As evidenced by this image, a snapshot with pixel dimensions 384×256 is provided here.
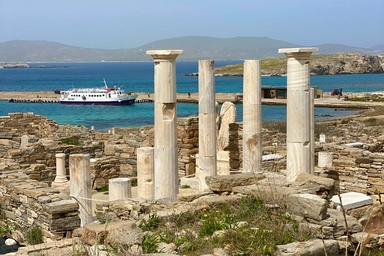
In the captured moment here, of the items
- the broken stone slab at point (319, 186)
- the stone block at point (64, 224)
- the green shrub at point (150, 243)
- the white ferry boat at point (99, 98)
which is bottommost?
the stone block at point (64, 224)

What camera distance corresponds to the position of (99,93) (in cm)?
7738

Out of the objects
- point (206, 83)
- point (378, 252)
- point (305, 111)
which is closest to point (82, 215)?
point (206, 83)

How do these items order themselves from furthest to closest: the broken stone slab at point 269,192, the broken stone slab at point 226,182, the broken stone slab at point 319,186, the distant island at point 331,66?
the distant island at point 331,66 < the broken stone slab at point 226,182 < the broken stone slab at point 319,186 < the broken stone slab at point 269,192

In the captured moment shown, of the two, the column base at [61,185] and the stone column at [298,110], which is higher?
the stone column at [298,110]

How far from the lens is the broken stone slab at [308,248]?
7137mm

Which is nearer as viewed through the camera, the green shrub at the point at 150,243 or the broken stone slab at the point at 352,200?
the green shrub at the point at 150,243

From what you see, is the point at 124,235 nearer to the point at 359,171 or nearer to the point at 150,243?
the point at 150,243

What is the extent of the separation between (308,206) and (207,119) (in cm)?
567

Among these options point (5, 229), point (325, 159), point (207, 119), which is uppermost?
point (207, 119)

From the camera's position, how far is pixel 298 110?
1216 cm

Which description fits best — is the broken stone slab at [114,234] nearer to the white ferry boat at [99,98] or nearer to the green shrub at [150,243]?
the green shrub at [150,243]

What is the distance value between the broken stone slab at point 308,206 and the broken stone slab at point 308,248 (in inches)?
30.3

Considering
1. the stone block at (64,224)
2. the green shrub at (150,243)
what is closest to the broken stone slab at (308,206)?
the green shrub at (150,243)

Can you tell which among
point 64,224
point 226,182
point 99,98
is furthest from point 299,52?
point 99,98
